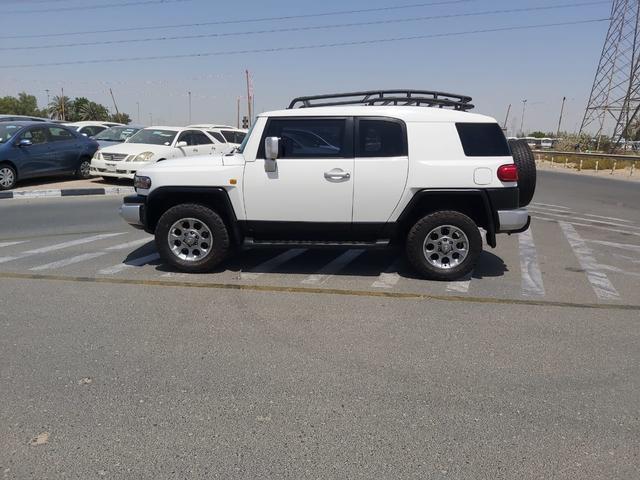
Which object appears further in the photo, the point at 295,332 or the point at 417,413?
the point at 295,332

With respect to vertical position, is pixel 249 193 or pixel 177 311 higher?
pixel 249 193

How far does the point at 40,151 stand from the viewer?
1366cm

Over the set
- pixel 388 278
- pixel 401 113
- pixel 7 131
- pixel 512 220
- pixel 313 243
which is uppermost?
pixel 401 113

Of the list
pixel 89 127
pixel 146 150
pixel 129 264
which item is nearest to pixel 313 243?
pixel 129 264

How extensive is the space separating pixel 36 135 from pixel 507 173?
1230 cm

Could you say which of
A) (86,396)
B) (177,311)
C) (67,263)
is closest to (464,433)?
(86,396)

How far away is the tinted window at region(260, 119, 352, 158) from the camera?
579 cm

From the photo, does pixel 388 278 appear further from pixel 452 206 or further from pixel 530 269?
pixel 530 269

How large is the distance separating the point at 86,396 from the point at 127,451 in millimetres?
721

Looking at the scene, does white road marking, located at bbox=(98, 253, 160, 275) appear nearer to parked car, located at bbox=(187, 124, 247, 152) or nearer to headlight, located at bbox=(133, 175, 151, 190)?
headlight, located at bbox=(133, 175, 151, 190)

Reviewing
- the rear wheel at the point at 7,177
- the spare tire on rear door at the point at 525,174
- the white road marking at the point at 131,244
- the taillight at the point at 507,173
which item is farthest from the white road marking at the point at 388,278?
the rear wheel at the point at 7,177

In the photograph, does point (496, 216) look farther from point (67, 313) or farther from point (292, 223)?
point (67, 313)

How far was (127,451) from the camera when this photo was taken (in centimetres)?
275

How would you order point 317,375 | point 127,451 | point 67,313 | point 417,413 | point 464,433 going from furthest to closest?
point 67,313 < point 317,375 < point 417,413 < point 464,433 < point 127,451
